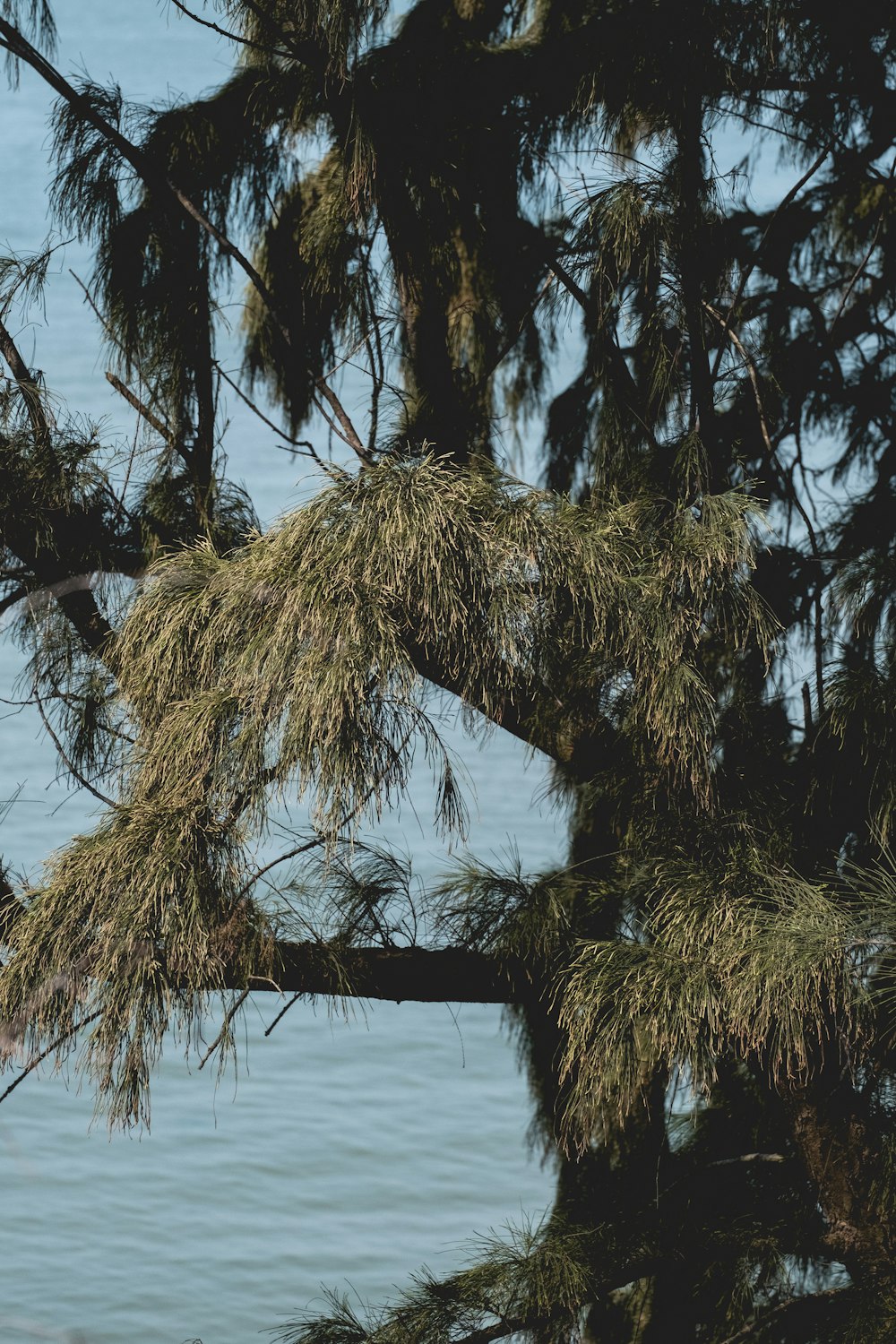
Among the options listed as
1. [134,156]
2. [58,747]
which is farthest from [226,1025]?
[134,156]

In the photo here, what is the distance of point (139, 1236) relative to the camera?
10.4ft

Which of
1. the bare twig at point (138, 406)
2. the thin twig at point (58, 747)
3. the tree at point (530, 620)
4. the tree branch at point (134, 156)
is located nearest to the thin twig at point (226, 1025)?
the tree at point (530, 620)

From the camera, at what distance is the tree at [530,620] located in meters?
1.22

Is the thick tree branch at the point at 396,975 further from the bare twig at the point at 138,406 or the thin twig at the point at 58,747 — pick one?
the bare twig at the point at 138,406

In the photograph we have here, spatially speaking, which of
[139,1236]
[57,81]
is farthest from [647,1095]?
[139,1236]

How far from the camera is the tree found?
47.9 inches

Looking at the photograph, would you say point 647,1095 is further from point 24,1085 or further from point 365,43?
point 24,1085

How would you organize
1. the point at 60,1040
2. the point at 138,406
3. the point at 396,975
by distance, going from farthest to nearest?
1. the point at 138,406
2. the point at 396,975
3. the point at 60,1040

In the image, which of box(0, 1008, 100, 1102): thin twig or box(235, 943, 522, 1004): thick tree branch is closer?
box(0, 1008, 100, 1102): thin twig

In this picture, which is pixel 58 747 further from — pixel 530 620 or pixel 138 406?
pixel 530 620

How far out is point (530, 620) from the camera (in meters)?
1.25

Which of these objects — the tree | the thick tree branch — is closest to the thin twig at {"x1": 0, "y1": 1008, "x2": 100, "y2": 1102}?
the tree

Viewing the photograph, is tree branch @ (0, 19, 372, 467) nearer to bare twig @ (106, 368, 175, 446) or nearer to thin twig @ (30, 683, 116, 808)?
bare twig @ (106, 368, 175, 446)

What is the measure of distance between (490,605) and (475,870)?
1.51ft
